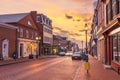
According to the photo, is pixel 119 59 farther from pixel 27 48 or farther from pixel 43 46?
pixel 43 46

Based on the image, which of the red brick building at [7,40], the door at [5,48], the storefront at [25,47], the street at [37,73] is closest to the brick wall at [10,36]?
the red brick building at [7,40]

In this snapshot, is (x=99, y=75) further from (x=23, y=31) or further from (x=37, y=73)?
(x=23, y=31)

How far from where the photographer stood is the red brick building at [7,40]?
44625 millimetres

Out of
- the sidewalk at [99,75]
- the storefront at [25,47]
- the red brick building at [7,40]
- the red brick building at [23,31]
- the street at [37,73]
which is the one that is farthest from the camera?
the storefront at [25,47]

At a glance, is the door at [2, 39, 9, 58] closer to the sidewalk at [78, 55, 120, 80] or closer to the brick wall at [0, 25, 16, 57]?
the brick wall at [0, 25, 16, 57]

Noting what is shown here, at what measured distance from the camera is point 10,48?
49062mm

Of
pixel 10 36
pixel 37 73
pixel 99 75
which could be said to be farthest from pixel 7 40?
pixel 99 75

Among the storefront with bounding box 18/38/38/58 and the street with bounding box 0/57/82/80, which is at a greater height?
the storefront with bounding box 18/38/38/58

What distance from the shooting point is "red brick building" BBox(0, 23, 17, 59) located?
146 ft

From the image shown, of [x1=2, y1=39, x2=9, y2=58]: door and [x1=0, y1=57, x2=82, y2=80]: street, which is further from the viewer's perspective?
[x1=2, y1=39, x2=9, y2=58]: door

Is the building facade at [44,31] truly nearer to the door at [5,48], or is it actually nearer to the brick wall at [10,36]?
the brick wall at [10,36]

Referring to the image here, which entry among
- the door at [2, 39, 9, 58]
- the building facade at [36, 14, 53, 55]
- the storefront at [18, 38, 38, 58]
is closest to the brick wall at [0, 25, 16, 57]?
the door at [2, 39, 9, 58]

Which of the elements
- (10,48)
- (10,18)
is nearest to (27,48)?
(10,18)

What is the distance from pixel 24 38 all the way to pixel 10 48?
9.52 meters
